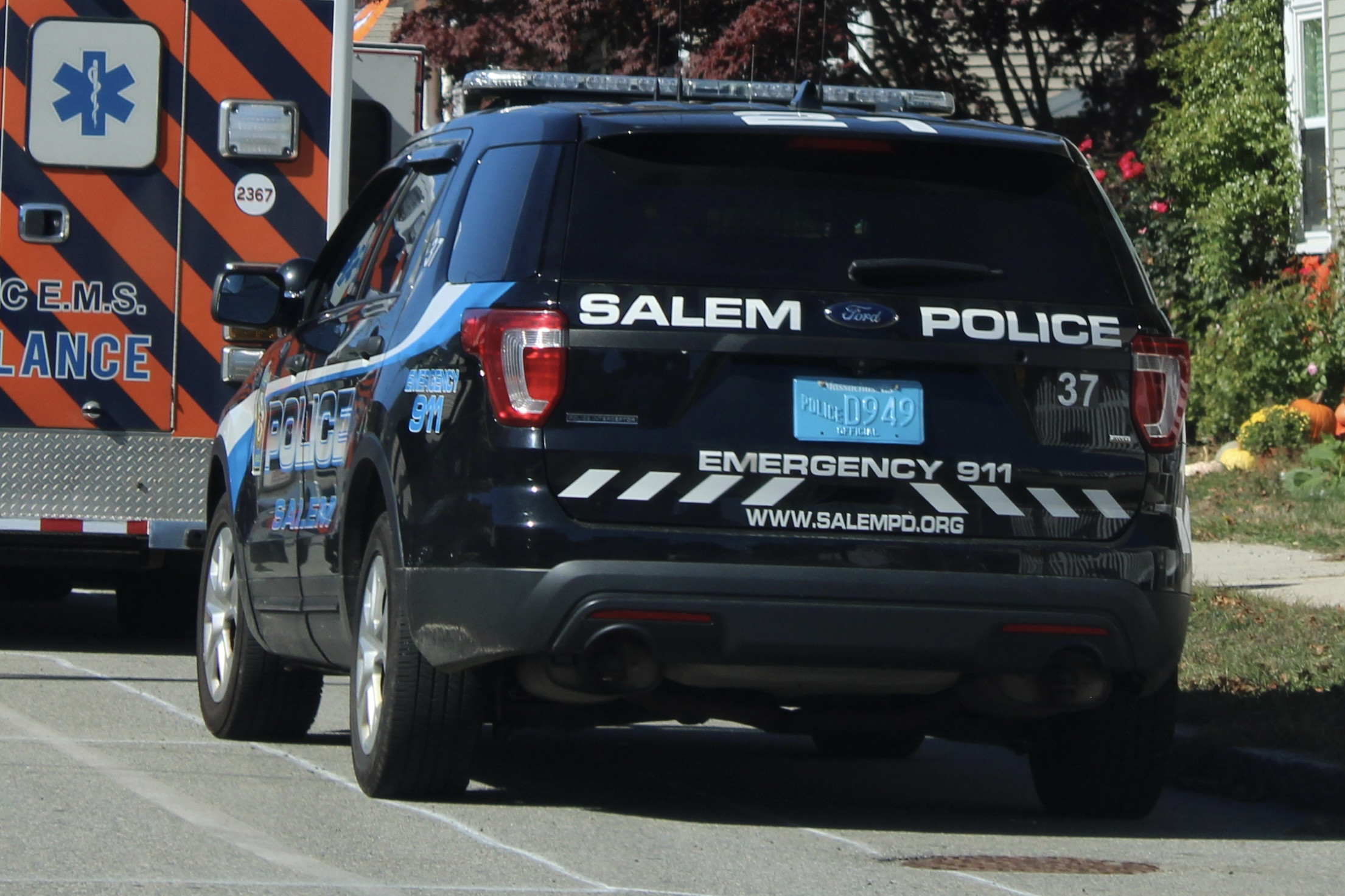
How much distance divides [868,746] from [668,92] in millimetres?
2480

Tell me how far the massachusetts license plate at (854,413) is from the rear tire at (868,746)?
7.92 ft

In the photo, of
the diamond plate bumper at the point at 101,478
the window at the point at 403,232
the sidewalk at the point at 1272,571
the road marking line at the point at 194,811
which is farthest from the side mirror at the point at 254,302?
the sidewalk at the point at 1272,571

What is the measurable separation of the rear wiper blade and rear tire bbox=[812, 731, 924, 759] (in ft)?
8.11

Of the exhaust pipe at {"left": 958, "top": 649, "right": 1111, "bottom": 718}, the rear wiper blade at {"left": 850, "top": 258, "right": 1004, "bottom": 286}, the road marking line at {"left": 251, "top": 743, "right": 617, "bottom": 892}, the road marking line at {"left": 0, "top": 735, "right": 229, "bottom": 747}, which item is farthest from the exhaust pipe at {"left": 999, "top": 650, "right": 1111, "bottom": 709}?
the road marking line at {"left": 0, "top": 735, "right": 229, "bottom": 747}

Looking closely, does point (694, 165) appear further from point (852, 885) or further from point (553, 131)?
point (852, 885)

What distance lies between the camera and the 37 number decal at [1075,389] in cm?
607

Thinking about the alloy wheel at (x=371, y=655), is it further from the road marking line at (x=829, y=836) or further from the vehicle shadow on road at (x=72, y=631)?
the vehicle shadow on road at (x=72, y=631)

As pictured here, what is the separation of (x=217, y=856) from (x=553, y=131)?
1976 millimetres

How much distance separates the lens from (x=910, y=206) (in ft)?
20.2

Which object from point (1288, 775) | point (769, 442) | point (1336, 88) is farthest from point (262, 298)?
point (1336, 88)

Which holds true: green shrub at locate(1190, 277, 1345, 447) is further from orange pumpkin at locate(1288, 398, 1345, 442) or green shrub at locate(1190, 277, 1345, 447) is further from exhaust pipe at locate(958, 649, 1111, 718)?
exhaust pipe at locate(958, 649, 1111, 718)

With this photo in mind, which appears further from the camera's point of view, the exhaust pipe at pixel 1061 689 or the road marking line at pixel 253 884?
the exhaust pipe at pixel 1061 689

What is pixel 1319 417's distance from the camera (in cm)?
1719

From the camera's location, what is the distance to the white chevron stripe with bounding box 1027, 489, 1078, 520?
19.7ft
